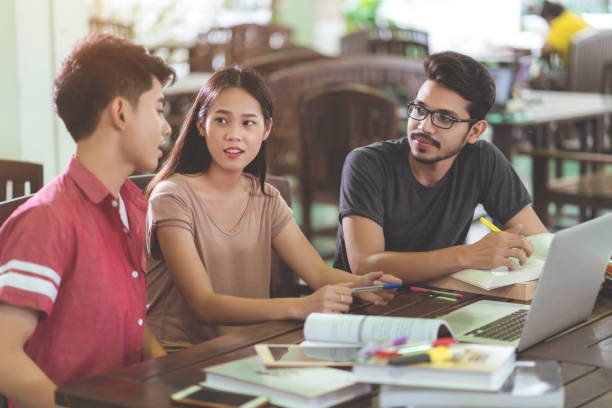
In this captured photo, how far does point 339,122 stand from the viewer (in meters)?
3.67

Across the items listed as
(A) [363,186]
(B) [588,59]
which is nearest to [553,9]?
(B) [588,59]

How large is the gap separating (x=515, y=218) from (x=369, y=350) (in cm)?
123

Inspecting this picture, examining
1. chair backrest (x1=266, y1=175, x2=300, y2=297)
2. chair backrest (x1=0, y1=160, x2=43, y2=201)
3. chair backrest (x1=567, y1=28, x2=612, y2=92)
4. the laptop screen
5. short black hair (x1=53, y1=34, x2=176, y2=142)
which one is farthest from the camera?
chair backrest (x1=567, y1=28, x2=612, y2=92)

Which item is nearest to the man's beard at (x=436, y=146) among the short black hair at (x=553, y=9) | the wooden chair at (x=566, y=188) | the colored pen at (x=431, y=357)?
the colored pen at (x=431, y=357)

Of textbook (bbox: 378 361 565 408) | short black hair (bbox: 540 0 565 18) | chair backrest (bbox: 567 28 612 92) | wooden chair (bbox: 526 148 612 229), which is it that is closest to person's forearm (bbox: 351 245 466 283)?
textbook (bbox: 378 361 565 408)

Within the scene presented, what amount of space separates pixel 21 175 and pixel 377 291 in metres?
0.91

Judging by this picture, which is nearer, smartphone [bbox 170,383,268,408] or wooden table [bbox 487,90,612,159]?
smartphone [bbox 170,383,268,408]

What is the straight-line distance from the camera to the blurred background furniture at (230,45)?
6.62 metres

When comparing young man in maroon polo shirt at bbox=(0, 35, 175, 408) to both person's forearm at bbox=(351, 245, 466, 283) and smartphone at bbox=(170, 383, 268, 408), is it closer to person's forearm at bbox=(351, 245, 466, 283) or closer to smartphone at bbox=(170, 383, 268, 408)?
smartphone at bbox=(170, 383, 268, 408)

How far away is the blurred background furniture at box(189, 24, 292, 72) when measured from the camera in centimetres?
662

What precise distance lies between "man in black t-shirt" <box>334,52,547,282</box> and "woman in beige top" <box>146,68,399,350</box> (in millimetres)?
180

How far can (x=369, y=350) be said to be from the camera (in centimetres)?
111

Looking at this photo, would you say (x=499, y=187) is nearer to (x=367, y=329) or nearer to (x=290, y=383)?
(x=367, y=329)

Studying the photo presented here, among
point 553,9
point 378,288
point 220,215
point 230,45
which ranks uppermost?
point 553,9
